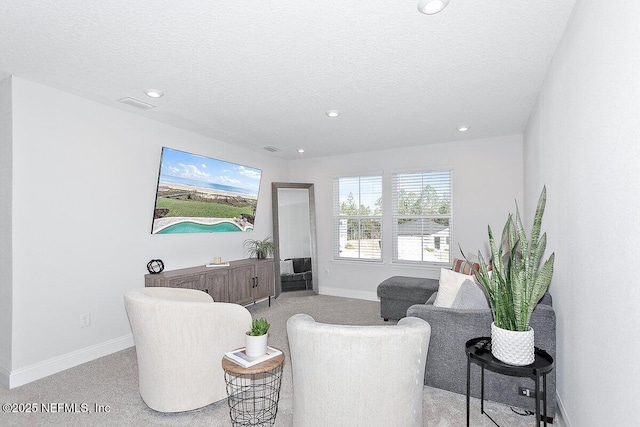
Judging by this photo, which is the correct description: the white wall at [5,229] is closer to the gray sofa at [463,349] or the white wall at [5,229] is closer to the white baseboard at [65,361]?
the white baseboard at [65,361]

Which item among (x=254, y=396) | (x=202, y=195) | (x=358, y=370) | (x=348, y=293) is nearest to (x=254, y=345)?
(x=254, y=396)

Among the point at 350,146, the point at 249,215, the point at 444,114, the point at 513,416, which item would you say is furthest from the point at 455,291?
the point at 249,215

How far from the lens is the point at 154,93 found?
3109mm

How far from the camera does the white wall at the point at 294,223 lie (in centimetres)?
598

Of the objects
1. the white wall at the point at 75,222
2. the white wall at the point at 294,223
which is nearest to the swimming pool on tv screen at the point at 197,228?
the white wall at the point at 75,222

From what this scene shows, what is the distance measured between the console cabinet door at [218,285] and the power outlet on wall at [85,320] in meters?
1.19

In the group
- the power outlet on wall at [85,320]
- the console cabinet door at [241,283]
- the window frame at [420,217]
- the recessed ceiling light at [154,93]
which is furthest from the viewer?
the window frame at [420,217]

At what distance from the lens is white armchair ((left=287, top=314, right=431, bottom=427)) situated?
1.62 m

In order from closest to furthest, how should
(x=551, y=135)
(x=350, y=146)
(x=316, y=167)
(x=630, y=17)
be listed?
(x=630, y=17), (x=551, y=135), (x=350, y=146), (x=316, y=167)

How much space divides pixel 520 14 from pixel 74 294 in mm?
4080

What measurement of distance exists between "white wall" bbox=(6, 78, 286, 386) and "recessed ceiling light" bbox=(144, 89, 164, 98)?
680mm

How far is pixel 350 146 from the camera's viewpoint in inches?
209

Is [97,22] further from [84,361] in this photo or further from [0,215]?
[84,361]

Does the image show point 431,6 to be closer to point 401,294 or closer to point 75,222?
point 401,294
